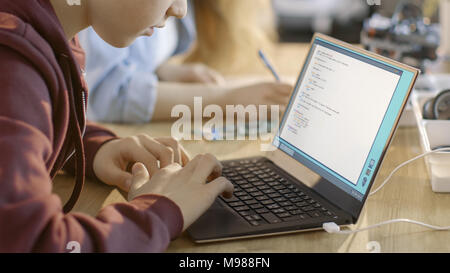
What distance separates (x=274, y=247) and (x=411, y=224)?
197mm

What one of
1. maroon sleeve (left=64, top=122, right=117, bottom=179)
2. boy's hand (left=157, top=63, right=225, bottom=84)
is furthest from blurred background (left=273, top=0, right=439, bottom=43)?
maroon sleeve (left=64, top=122, right=117, bottom=179)

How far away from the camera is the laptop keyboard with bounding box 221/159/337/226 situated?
721mm

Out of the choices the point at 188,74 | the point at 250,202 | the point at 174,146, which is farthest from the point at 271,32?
the point at 250,202

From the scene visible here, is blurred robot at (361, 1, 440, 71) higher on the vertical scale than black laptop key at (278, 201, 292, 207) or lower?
higher

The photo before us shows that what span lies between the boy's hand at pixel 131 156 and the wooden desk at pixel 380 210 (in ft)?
0.08

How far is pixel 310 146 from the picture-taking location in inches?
33.3

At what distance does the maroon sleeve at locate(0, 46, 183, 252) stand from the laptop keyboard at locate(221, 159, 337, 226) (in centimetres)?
12

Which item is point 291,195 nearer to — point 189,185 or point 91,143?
point 189,185

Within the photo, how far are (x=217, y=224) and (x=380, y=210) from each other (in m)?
0.24

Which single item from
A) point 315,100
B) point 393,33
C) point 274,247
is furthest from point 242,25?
point 274,247

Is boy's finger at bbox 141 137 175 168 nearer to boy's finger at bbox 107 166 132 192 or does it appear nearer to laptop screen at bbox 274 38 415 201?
boy's finger at bbox 107 166 132 192

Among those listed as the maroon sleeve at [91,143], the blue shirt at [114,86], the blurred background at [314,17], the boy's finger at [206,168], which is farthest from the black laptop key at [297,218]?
the blurred background at [314,17]

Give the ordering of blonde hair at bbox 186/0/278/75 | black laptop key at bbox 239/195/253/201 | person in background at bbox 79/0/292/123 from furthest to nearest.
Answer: blonde hair at bbox 186/0/278/75 < person in background at bbox 79/0/292/123 < black laptop key at bbox 239/195/253/201
